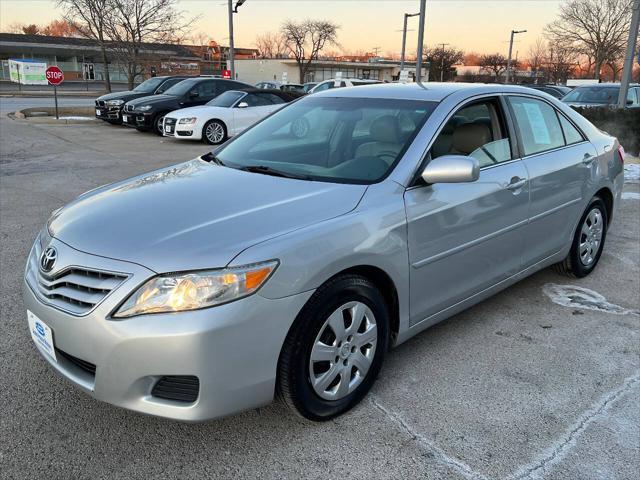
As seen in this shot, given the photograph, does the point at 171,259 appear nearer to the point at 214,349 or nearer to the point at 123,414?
the point at 214,349

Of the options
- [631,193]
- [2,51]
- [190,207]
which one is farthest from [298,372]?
[2,51]

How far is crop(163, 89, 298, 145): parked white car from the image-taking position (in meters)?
13.5

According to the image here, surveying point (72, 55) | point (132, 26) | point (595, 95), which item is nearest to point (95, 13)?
point (132, 26)

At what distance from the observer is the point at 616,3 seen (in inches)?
1673

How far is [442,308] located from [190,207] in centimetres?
154

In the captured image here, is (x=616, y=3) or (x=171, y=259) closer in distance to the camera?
(x=171, y=259)

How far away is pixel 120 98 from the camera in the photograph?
684 inches

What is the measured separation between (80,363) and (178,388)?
476mm

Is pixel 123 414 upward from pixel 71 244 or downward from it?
downward

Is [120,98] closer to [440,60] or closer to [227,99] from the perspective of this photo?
[227,99]

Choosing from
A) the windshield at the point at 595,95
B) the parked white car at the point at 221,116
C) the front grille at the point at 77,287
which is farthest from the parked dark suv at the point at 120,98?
the front grille at the point at 77,287

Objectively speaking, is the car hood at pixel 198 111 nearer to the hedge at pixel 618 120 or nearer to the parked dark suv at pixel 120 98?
the parked dark suv at pixel 120 98

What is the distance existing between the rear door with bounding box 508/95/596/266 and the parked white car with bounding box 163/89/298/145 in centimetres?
960

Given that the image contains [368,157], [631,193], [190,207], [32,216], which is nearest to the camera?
[190,207]
